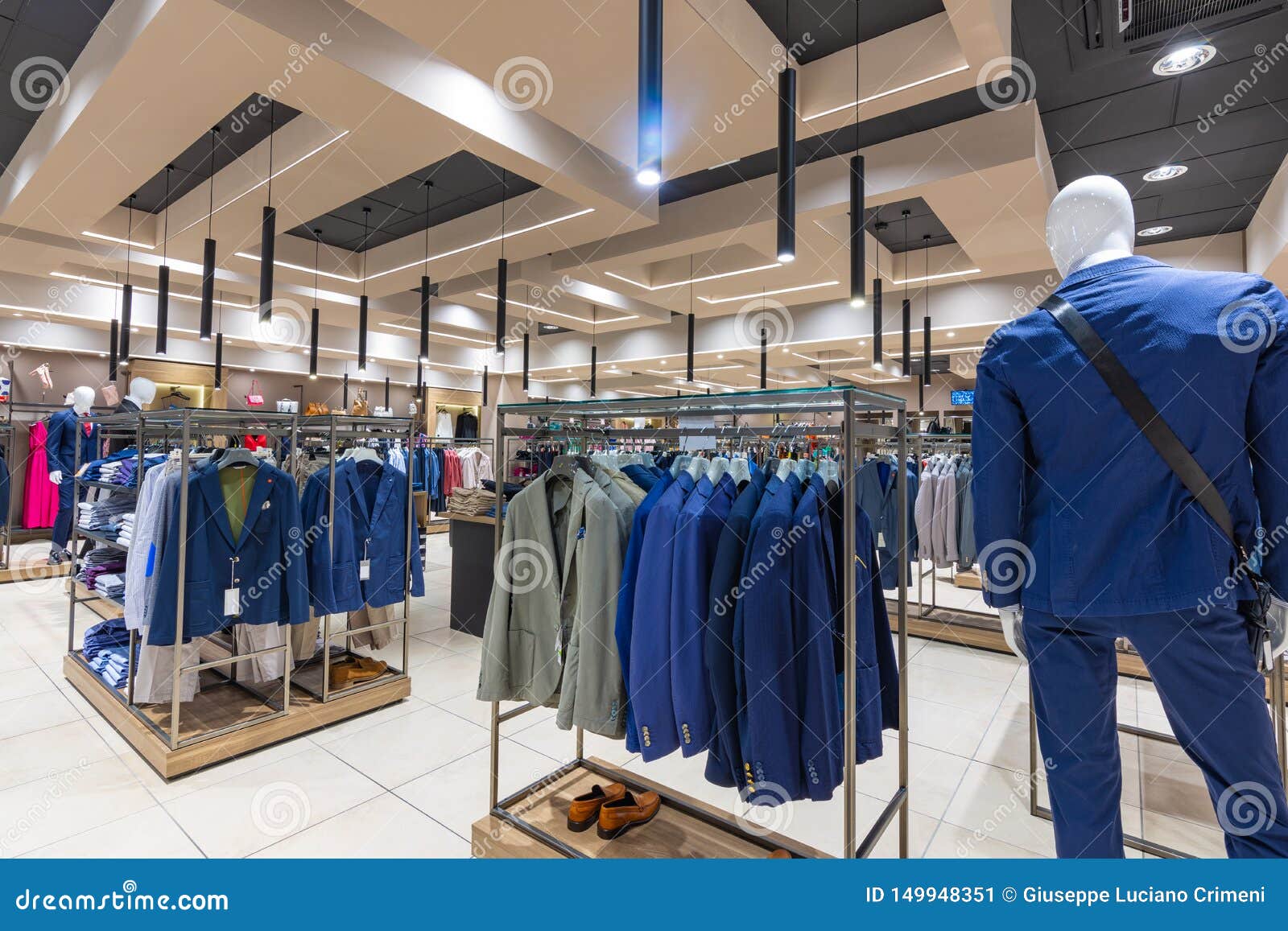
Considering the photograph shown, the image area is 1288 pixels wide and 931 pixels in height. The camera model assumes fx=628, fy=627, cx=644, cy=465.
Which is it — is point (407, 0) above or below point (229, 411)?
above

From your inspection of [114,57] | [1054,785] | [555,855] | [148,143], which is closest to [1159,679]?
[1054,785]

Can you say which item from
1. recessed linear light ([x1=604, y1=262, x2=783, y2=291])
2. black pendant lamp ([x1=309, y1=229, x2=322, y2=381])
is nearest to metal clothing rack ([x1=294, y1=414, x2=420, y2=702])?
black pendant lamp ([x1=309, y1=229, x2=322, y2=381])

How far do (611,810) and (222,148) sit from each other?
20.2ft

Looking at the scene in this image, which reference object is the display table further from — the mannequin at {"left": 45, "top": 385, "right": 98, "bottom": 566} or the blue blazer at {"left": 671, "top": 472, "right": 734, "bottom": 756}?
the mannequin at {"left": 45, "top": 385, "right": 98, "bottom": 566}

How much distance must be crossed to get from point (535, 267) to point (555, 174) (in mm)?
3517

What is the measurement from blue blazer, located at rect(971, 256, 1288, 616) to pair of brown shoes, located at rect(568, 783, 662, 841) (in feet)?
4.64

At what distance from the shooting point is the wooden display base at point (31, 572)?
6.87m

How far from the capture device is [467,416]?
49.4 feet

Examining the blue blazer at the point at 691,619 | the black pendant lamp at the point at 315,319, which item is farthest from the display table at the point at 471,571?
the blue blazer at the point at 691,619

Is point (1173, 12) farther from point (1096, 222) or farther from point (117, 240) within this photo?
point (117, 240)

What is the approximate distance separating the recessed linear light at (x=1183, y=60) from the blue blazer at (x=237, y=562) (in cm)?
580

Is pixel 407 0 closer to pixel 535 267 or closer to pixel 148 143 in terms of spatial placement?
pixel 148 143

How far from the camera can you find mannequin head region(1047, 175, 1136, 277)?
1.71 m

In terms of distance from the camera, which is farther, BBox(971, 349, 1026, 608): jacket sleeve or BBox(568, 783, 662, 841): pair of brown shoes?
BBox(568, 783, 662, 841): pair of brown shoes
